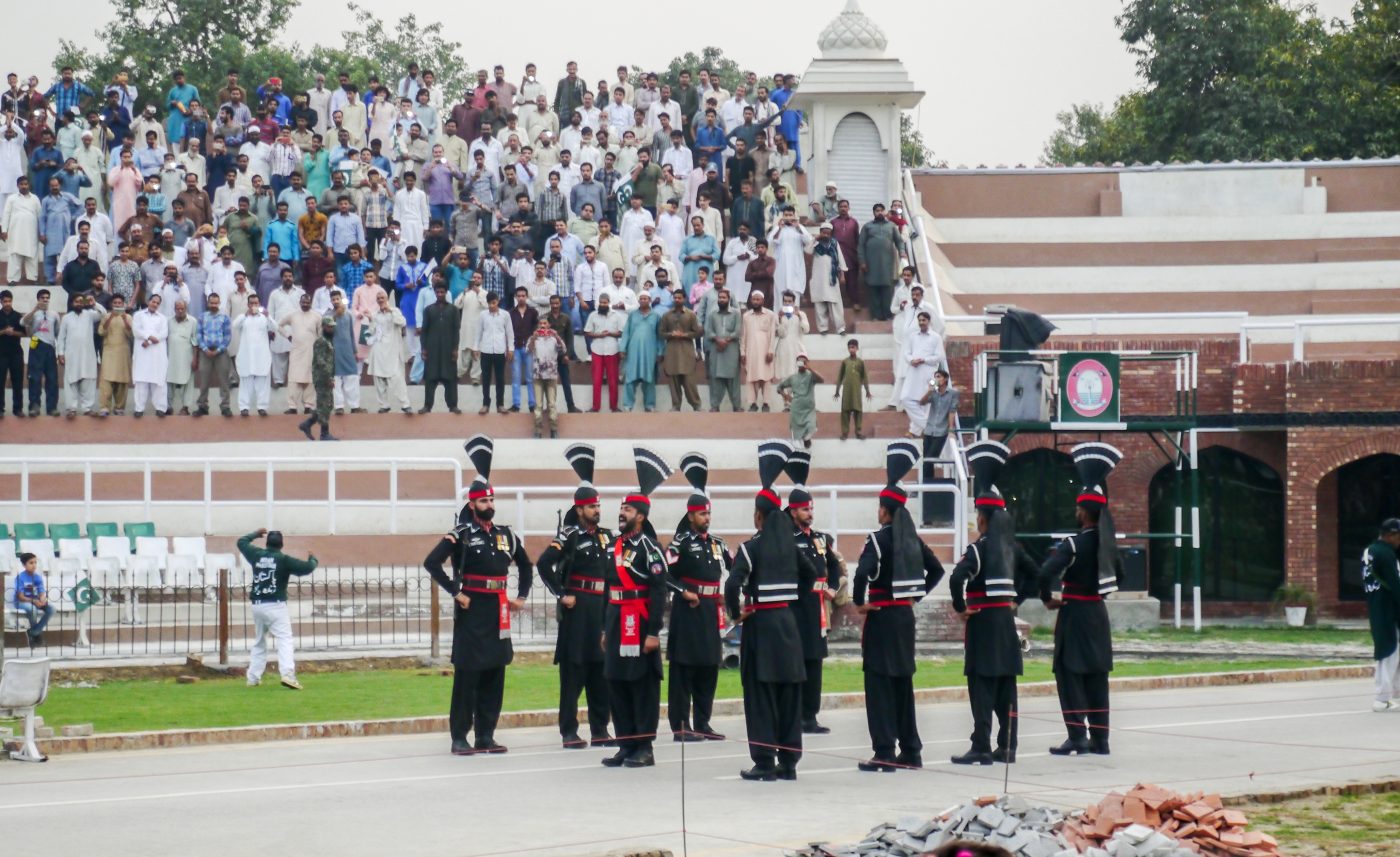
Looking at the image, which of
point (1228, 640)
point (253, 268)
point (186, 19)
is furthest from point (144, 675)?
point (186, 19)

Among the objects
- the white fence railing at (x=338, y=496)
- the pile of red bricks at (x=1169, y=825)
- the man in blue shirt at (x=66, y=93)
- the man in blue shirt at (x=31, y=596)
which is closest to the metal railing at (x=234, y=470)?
the white fence railing at (x=338, y=496)

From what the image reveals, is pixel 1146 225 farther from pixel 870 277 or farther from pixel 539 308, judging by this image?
pixel 539 308

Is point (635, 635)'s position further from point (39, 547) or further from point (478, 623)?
point (39, 547)

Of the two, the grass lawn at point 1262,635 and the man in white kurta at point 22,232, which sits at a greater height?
the man in white kurta at point 22,232

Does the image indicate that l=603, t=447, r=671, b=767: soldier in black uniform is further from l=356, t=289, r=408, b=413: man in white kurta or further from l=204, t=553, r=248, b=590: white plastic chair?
l=356, t=289, r=408, b=413: man in white kurta

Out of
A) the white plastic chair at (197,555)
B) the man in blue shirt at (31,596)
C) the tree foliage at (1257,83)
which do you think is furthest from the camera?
the tree foliage at (1257,83)

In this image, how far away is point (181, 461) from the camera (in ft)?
88.5

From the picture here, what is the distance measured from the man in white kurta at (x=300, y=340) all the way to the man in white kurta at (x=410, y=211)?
2483 mm

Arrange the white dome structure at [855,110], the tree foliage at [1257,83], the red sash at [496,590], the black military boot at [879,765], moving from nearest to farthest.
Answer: the black military boot at [879,765], the red sash at [496,590], the white dome structure at [855,110], the tree foliage at [1257,83]

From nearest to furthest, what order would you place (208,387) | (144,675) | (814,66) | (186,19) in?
(144,675) → (208,387) → (814,66) → (186,19)

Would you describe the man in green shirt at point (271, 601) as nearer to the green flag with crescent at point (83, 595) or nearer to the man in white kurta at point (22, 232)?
the green flag with crescent at point (83, 595)

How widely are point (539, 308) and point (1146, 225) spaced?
1418 cm

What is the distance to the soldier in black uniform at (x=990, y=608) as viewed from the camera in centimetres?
1619

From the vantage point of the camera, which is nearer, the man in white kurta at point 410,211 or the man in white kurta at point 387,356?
the man in white kurta at point 387,356
